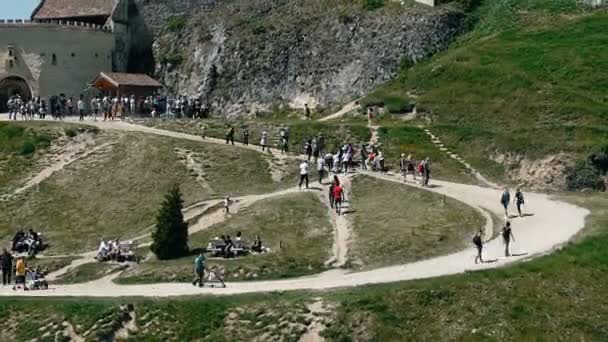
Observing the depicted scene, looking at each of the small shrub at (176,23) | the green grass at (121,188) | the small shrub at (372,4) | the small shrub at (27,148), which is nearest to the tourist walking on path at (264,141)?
the green grass at (121,188)

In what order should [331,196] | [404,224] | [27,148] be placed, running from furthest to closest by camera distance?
[27,148], [331,196], [404,224]

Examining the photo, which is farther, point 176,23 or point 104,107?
point 176,23

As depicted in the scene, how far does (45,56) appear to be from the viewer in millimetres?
78000

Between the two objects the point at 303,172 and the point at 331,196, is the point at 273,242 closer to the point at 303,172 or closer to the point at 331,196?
the point at 331,196

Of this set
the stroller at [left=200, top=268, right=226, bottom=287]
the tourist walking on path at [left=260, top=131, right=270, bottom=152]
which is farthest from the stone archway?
the stroller at [left=200, top=268, right=226, bottom=287]

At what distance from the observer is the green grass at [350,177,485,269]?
45812 millimetres

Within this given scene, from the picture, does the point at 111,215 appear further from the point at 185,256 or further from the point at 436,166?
the point at 436,166

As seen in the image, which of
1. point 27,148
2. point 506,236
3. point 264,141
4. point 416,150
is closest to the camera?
point 506,236

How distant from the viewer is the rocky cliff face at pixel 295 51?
76625 millimetres

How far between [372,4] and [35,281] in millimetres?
40910

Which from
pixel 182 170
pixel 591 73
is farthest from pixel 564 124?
pixel 182 170

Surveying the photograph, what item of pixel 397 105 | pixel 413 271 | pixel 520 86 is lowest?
pixel 413 271

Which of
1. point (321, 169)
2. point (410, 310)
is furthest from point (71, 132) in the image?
point (410, 310)

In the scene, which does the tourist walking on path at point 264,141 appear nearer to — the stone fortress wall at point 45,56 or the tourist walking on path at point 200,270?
the tourist walking on path at point 200,270
